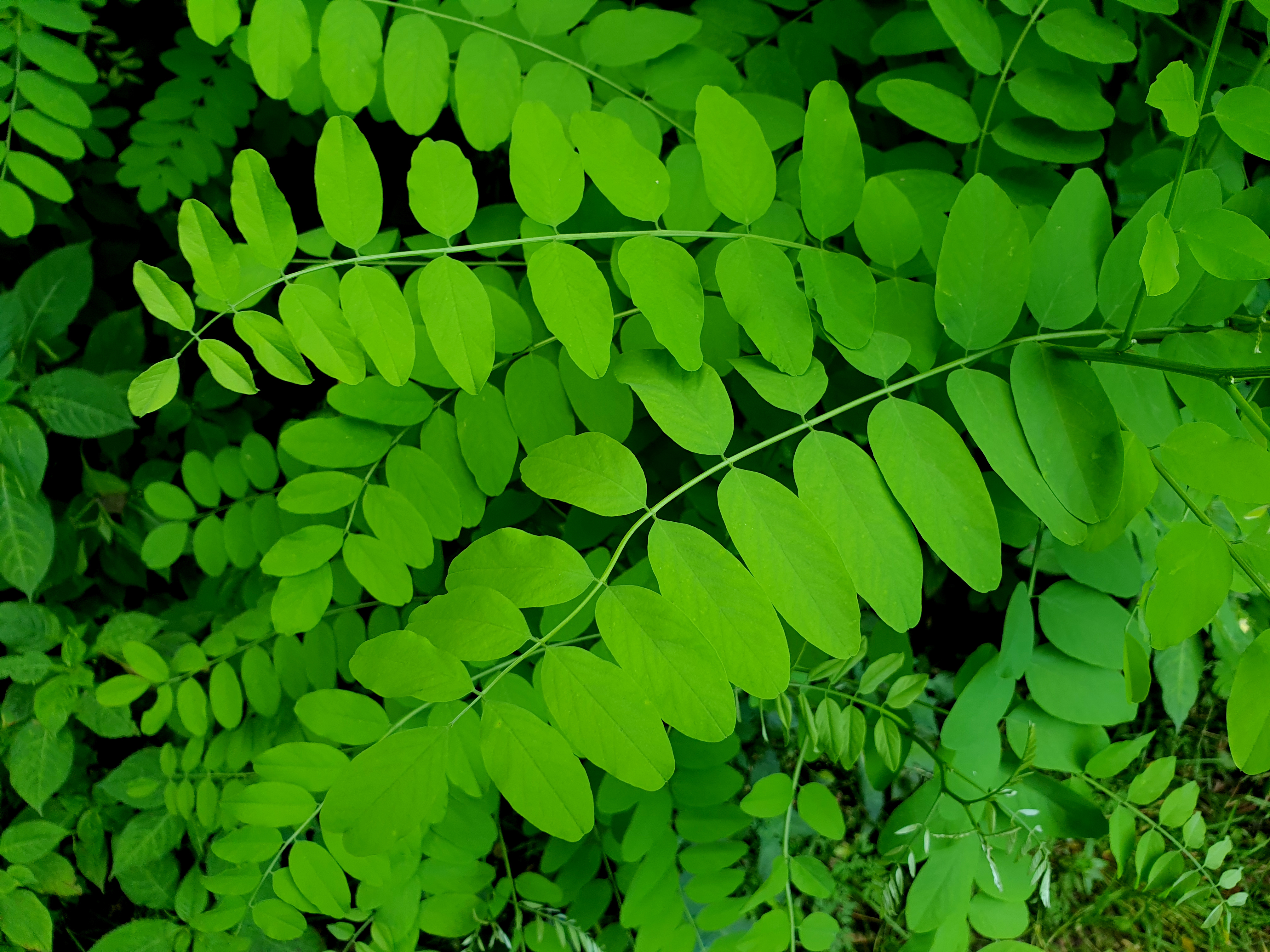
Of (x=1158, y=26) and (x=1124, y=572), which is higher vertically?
(x=1158, y=26)

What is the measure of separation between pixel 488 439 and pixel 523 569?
0.31 m

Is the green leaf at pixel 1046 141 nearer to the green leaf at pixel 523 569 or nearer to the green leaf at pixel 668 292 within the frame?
the green leaf at pixel 668 292

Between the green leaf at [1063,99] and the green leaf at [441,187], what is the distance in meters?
0.82

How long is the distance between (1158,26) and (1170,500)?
88 centimetres

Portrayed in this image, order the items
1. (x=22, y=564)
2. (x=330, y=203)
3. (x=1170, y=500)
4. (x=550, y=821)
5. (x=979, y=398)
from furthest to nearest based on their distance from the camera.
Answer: (x=22, y=564) < (x=1170, y=500) < (x=979, y=398) < (x=330, y=203) < (x=550, y=821)

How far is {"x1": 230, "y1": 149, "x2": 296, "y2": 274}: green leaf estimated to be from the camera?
773 mm

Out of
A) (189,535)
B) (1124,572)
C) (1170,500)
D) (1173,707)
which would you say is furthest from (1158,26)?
(189,535)

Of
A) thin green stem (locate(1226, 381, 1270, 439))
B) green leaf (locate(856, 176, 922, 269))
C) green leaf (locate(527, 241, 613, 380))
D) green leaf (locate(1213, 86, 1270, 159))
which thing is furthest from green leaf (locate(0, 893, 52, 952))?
green leaf (locate(1213, 86, 1270, 159))

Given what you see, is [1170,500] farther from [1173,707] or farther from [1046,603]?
[1173,707]

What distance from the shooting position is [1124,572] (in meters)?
1.16

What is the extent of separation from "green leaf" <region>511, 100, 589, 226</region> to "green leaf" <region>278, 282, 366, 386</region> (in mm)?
238

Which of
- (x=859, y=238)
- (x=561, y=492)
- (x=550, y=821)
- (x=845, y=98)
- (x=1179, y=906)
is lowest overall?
(x=1179, y=906)

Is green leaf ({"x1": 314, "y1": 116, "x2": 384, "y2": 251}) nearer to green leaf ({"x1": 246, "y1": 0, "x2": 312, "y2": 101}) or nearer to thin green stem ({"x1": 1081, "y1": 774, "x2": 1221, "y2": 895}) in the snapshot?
green leaf ({"x1": 246, "y1": 0, "x2": 312, "y2": 101})

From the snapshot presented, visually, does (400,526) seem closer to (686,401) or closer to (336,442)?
(336,442)
